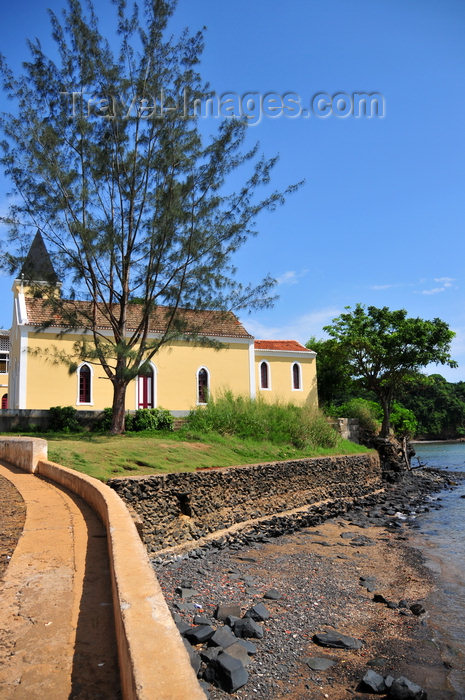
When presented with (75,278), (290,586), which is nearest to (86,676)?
(290,586)

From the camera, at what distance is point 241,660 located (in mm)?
6316

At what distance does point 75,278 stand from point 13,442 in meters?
8.79

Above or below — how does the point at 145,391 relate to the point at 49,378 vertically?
below

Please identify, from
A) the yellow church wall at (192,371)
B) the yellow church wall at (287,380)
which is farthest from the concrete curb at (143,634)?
the yellow church wall at (287,380)

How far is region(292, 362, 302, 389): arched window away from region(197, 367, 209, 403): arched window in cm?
664

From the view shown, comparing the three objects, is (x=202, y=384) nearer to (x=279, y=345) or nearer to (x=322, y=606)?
(x=279, y=345)

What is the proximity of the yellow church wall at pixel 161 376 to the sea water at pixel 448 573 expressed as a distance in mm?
13747

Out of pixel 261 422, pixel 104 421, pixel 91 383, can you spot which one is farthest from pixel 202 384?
pixel 104 421

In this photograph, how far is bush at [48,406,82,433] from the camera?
21.3 meters

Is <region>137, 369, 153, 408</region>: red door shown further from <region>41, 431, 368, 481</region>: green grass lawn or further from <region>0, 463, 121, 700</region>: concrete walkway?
<region>0, 463, 121, 700</region>: concrete walkway

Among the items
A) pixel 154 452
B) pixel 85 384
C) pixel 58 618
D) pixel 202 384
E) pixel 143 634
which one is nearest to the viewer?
pixel 143 634


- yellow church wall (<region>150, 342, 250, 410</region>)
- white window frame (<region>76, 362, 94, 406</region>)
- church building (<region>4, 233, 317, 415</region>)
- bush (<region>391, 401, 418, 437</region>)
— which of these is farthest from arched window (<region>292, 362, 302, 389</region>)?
white window frame (<region>76, 362, 94, 406</region>)

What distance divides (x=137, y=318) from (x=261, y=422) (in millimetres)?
9712

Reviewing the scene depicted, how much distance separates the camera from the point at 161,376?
27.9 metres
